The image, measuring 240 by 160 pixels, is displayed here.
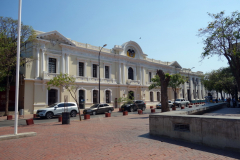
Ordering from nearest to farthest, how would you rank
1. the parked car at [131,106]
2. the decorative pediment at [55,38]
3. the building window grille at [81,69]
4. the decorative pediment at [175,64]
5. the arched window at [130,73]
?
the decorative pediment at [55,38]
the parked car at [131,106]
the building window grille at [81,69]
the arched window at [130,73]
the decorative pediment at [175,64]

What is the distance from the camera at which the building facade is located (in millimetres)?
23891

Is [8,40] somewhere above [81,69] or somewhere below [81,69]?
above

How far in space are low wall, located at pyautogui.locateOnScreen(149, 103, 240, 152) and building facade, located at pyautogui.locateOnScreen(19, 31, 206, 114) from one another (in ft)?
66.5

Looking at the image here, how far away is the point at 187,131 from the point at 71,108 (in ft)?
51.4

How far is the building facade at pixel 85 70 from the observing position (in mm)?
23891

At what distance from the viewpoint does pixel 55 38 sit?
2634 cm

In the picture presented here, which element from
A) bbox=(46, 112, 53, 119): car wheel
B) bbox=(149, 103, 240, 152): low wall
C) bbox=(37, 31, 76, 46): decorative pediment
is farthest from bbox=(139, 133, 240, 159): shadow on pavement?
bbox=(37, 31, 76, 46): decorative pediment

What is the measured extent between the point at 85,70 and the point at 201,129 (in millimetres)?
24933

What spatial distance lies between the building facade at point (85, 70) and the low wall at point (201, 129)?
20260 mm

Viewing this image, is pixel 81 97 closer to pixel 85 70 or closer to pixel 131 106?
pixel 85 70

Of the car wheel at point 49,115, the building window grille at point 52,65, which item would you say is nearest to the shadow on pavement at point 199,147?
the car wheel at point 49,115

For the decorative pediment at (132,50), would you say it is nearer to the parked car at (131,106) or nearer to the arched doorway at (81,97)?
the arched doorway at (81,97)

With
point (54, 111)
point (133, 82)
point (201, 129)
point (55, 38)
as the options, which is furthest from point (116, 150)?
point (133, 82)

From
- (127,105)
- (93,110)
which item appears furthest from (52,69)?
(127,105)
